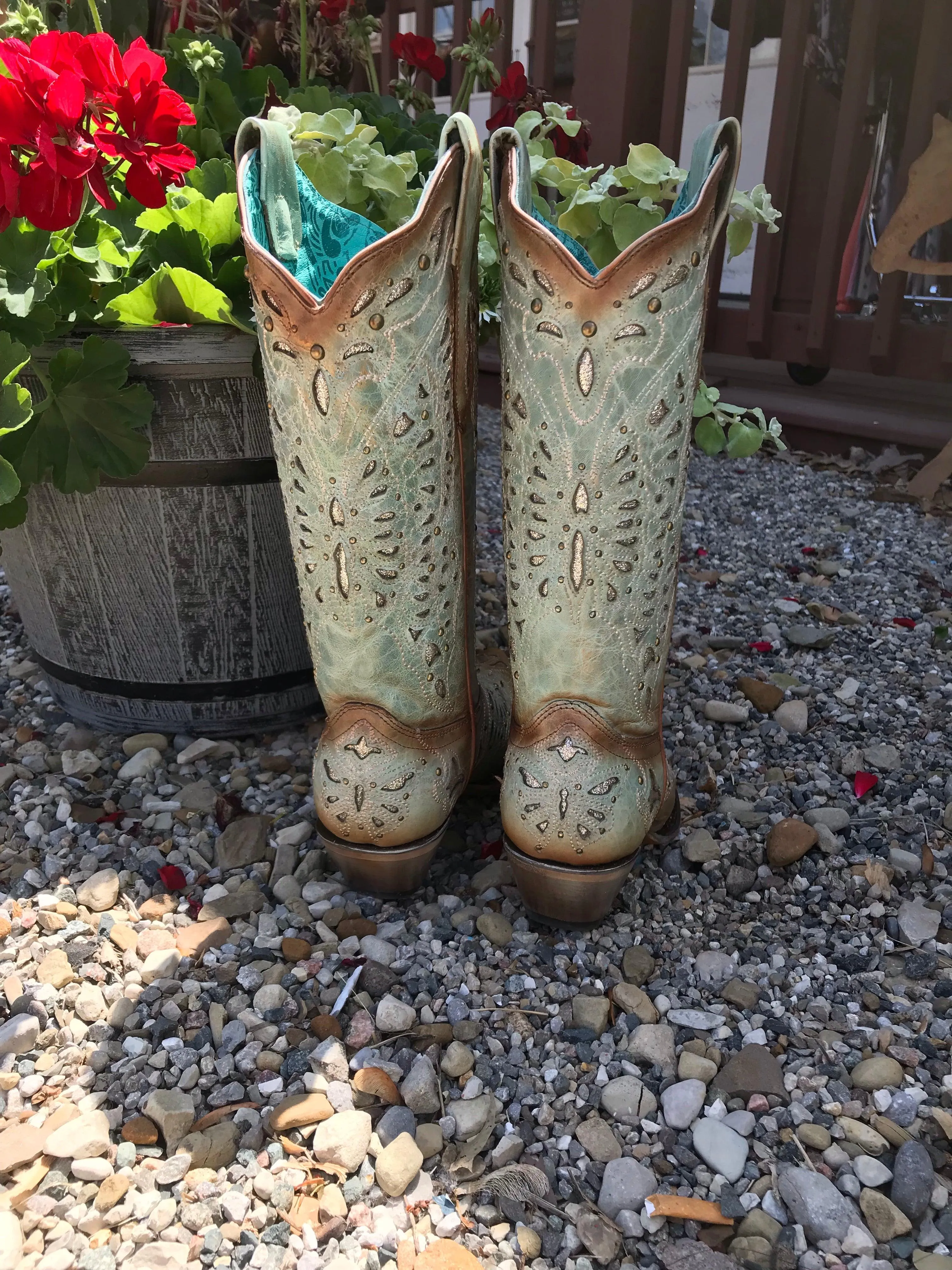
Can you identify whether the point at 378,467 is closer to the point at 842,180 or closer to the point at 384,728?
the point at 384,728

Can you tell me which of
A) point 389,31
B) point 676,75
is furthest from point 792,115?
point 389,31

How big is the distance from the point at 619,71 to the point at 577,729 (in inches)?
115

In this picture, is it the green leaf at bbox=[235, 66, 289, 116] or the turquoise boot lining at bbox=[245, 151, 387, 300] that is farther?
the green leaf at bbox=[235, 66, 289, 116]

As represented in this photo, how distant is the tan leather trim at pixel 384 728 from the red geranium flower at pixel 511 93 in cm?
99

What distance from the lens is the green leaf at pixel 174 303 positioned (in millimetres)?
1089

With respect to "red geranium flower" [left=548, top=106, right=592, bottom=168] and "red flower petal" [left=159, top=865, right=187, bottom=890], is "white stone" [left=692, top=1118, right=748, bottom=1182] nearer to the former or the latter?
"red flower petal" [left=159, top=865, right=187, bottom=890]

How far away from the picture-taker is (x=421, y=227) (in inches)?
33.4

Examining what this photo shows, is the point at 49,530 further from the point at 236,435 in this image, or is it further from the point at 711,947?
the point at 711,947

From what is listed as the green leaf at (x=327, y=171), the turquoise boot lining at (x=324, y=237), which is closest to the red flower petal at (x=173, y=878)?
the turquoise boot lining at (x=324, y=237)

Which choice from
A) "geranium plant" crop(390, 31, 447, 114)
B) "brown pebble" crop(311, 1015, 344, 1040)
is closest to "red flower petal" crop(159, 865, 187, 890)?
"brown pebble" crop(311, 1015, 344, 1040)

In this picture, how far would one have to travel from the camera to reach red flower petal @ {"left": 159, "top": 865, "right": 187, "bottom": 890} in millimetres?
1120

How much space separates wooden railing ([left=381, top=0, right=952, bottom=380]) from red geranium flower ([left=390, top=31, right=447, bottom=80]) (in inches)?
61.5

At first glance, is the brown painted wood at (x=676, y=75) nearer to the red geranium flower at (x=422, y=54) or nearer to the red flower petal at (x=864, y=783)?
the red geranium flower at (x=422, y=54)

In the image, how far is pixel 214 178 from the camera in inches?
48.6
